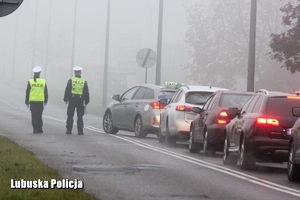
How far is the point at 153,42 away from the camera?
376 feet

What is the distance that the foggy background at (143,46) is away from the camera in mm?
60844

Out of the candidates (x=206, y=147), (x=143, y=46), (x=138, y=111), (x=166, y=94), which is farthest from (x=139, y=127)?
(x=143, y=46)

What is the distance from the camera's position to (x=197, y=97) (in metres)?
20.9

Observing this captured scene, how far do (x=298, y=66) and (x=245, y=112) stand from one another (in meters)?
11.2

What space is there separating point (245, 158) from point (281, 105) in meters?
1.10

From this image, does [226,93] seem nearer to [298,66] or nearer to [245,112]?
[245,112]

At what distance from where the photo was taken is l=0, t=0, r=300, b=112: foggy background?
6084 cm

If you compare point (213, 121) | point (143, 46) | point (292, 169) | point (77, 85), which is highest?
point (143, 46)

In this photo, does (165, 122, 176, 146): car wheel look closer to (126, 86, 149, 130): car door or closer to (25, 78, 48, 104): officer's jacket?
(126, 86, 149, 130): car door

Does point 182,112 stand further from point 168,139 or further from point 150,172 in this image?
point 150,172

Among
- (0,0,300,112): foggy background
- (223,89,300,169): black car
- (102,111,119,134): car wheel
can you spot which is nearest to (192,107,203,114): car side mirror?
(223,89,300,169): black car

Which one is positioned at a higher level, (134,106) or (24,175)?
(134,106)

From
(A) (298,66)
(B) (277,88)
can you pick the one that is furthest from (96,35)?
(A) (298,66)

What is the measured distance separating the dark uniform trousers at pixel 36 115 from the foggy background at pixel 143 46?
25.0m
